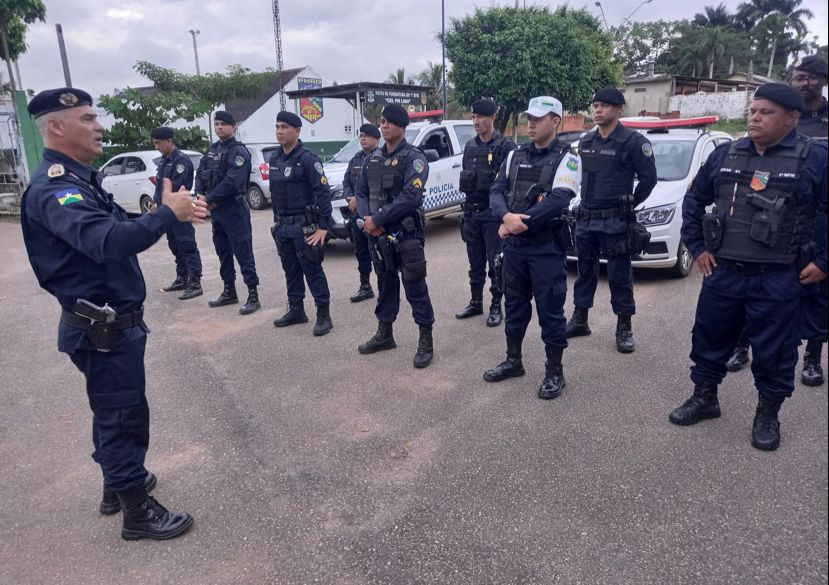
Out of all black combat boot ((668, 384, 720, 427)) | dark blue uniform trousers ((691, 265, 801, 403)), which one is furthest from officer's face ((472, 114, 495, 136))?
black combat boot ((668, 384, 720, 427))

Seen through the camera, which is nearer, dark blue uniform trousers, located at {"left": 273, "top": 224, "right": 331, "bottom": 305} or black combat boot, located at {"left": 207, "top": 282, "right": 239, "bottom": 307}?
dark blue uniform trousers, located at {"left": 273, "top": 224, "right": 331, "bottom": 305}

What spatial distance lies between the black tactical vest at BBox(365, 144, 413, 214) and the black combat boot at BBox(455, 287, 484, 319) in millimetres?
1436

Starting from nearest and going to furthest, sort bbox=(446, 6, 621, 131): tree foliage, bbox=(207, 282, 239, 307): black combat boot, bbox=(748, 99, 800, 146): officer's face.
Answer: bbox=(748, 99, 800, 146): officer's face → bbox=(207, 282, 239, 307): black combat boot → bbox=(446, 6, 621, 131): tree foliage

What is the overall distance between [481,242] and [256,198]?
909 cm

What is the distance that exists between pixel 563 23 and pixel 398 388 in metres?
19.8

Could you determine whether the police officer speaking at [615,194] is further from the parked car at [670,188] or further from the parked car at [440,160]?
the parked car at [440,160]

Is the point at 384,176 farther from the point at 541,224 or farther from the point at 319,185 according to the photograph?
the point at 541,224

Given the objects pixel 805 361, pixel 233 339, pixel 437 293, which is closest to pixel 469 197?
pixel 437 293

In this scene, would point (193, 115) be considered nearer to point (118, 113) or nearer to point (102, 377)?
point (118, 113)

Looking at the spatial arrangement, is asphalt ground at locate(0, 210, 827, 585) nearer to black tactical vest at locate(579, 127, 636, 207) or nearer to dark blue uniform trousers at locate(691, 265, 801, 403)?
dark blue uniform trousers at locate(691, 265, 801, 403)

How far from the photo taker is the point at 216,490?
300 cm

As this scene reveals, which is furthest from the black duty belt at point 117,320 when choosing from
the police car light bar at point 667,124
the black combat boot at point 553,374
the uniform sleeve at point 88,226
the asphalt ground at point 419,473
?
the police car light bar at point 667,124

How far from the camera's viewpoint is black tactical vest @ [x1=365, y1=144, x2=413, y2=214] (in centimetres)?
454

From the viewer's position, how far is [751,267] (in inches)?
120
